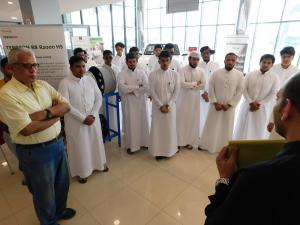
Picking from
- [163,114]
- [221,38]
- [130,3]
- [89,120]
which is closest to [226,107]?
[163,114]

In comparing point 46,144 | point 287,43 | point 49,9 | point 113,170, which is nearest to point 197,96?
point 113,170

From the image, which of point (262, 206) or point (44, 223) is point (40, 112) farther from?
point (262, 206)

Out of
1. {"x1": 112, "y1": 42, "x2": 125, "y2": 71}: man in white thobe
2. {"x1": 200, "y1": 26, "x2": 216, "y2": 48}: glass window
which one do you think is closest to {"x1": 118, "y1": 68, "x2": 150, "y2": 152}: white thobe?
{"x1": 112, "y1": 42, "x2": 125, "y2": 71}: man in white thobe

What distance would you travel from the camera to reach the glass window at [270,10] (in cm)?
823

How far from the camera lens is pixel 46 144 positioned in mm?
1772

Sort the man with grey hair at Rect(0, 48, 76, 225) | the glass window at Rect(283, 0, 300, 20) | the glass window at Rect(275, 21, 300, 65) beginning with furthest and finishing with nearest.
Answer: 1. the glass window at Rect(275, 21, 300, 65)
2. the glass window at Rect(283, 0, 300, 20)
3. the man with grey hair at Rect(0, 48, 76, 225)

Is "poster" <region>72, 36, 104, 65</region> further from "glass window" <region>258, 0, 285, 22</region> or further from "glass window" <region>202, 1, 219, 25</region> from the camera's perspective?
"glass window" <region>258, 0, 285, 22</region>

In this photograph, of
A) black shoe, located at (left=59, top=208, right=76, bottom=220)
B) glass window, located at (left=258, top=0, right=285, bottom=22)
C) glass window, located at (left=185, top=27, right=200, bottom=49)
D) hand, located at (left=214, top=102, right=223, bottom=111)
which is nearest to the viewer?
black shoe, located at (left=59, top=208, right=76, bottom=220)

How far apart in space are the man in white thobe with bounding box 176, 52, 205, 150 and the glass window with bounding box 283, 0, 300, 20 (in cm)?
713

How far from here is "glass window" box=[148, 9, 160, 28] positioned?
12.9 metres

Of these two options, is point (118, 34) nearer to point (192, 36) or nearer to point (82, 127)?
point (192, 36)

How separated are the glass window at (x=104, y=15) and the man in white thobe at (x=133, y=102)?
30.1ft

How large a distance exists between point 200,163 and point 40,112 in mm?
2535

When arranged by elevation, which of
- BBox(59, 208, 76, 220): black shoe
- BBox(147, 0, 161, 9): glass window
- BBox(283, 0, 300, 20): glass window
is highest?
BBox(147, 0, 161, 9): glass window
